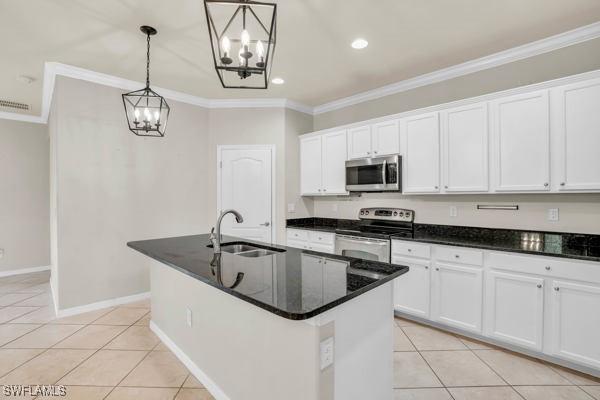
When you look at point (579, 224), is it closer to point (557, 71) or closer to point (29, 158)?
point (557, 71)

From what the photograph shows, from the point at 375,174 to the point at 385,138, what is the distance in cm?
45

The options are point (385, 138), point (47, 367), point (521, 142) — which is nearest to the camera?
point (47, 367)

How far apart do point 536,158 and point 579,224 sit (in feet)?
2.29

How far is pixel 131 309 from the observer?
3.51 m

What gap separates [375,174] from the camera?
362 centimetres

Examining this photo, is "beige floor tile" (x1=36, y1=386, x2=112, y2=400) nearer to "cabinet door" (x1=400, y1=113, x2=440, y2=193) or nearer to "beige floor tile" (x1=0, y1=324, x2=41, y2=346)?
"beige floor tile" (x1=0, y1=324, x2=41, y2=346)

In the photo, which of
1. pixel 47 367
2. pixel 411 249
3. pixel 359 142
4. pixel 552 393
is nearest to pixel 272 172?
pixel 359 142

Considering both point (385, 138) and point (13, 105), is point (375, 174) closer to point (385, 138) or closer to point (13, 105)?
point (385, 138)

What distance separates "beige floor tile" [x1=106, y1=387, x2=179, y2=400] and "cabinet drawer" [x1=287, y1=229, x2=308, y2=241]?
2.46m

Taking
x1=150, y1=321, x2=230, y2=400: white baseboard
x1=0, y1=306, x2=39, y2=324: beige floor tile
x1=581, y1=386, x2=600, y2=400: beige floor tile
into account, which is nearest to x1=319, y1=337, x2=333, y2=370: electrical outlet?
x1=150, y1=321, x2=230, y2=400: white baseboard

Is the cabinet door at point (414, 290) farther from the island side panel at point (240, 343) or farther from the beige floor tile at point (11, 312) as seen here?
the beige floor tile at point (11, 312)

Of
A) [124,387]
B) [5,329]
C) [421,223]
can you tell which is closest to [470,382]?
[421,223]

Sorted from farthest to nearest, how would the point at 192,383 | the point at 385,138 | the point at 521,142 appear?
the point at 385,138 < the point at 521,142 < the point at 192,383

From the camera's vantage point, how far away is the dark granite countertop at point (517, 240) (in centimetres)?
231
